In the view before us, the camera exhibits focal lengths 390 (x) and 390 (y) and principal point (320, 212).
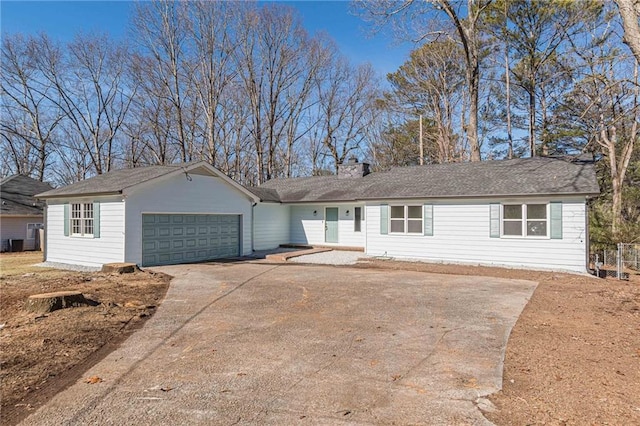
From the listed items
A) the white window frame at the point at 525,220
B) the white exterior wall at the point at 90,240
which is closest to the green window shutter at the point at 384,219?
the white window frame at the point at 525,220

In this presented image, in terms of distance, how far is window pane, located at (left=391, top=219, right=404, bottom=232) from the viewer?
49.9ft

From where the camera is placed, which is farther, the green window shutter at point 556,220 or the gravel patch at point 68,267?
the gravel patch at point 68,267

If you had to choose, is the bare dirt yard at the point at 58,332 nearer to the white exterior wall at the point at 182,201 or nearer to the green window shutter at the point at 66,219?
the white exterior wall at the point at 182,201

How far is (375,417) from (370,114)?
29586 mm

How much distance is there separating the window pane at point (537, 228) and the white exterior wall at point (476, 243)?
0.21 meters

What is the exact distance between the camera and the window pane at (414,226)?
14.8m

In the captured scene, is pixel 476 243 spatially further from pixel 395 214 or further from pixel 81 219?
pixel 81 219

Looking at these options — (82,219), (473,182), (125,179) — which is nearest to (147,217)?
(125,179)

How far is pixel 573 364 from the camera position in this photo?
4.37m

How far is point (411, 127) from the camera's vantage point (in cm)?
2786

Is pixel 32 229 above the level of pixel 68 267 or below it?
above

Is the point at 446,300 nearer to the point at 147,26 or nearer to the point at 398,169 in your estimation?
the point at 398,169

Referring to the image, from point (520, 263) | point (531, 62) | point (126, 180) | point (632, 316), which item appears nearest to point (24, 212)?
point (126, 180)

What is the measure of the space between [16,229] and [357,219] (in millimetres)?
17604
